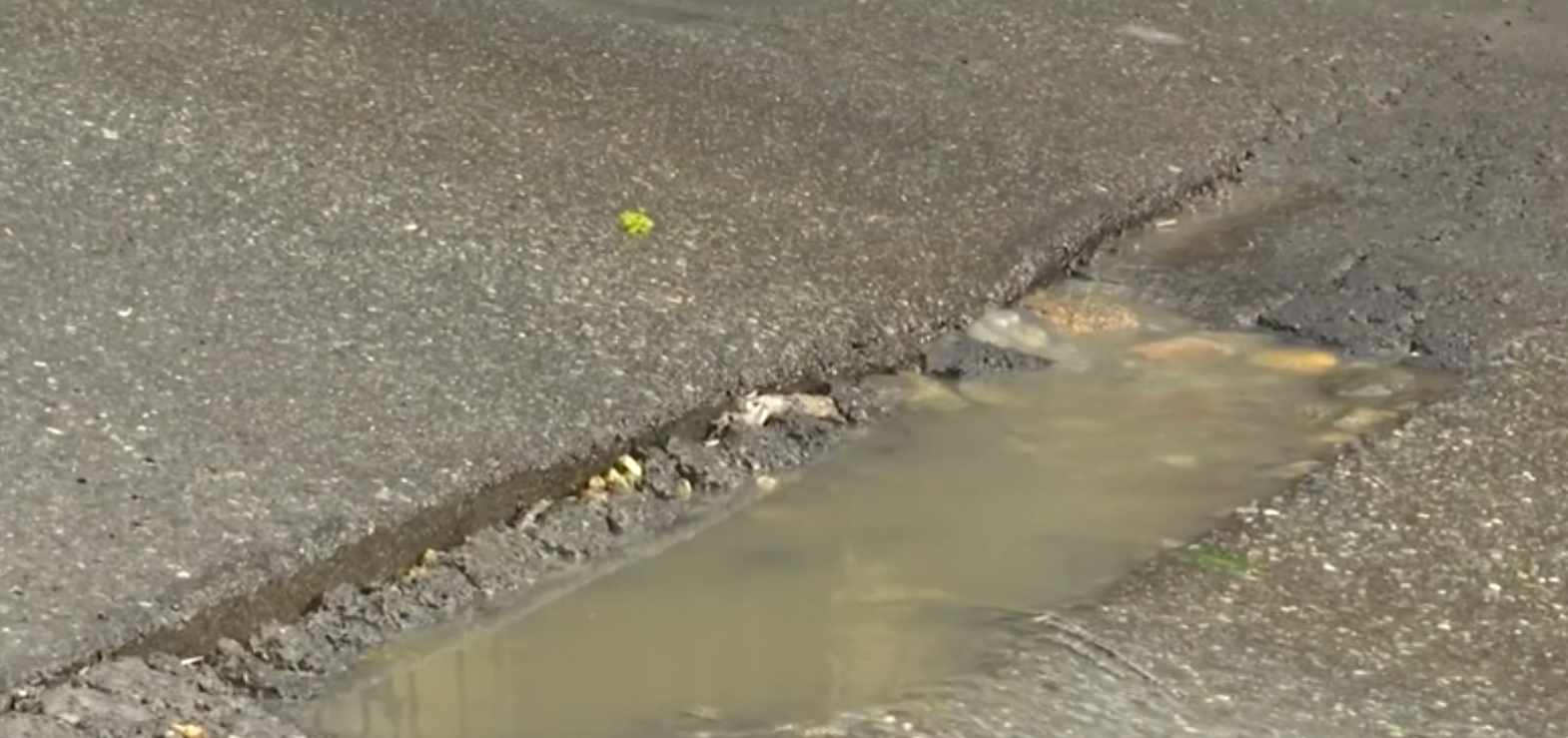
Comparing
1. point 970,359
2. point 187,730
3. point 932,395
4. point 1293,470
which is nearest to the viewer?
point 187,730

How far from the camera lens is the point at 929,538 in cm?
399

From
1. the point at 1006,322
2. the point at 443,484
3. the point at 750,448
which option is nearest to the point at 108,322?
the point at 443,484

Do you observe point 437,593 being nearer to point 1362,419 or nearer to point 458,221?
point 458,221

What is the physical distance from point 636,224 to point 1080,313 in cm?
87

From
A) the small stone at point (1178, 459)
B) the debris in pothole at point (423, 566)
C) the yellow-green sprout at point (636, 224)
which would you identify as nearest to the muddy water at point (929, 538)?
the small stone at point (1178, 459)

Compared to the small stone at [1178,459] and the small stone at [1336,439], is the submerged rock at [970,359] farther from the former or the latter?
the small stone at [1336,439]

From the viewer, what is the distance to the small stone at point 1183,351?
471 centimetres

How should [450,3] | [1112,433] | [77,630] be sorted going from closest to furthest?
[77,630] → [1112,433] → [450,3]

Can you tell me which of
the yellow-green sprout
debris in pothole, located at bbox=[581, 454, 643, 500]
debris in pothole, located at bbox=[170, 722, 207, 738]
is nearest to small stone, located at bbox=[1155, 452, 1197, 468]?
debris in pothole, located at bbox=[581, 454, 643, 500]

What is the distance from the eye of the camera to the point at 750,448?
4.13 metres

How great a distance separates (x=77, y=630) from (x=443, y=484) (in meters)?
0.67

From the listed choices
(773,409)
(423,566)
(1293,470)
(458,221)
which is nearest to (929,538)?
(773,409)

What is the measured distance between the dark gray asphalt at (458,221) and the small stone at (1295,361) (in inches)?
20.0

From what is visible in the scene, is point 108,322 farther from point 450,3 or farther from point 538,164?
point 450,3
